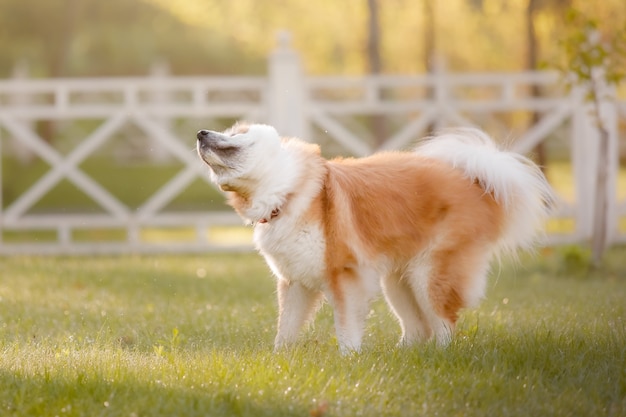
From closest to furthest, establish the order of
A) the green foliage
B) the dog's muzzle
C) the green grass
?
the green grass < the dog's muzzle < the green foliage

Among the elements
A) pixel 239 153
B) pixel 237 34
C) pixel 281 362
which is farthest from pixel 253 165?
pixel 237 34

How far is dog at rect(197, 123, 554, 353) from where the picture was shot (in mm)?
5043

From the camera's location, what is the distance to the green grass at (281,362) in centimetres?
411

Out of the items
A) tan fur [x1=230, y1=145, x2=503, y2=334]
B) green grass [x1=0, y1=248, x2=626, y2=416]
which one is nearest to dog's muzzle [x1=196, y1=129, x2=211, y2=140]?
tan fur [x1=230, y1=145, x2=503, y2=334]

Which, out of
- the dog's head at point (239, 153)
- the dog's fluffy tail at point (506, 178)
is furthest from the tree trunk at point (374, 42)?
the dog's head at point (239, 153)

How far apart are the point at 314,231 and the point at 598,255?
5.24 meters

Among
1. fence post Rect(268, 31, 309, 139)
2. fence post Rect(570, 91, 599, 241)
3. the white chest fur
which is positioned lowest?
fence post Rect(570, 91, 599, 241)

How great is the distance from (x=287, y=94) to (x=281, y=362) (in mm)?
7020

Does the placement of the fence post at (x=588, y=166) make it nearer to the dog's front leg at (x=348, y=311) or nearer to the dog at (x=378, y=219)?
the dog at (x=378, y=219)

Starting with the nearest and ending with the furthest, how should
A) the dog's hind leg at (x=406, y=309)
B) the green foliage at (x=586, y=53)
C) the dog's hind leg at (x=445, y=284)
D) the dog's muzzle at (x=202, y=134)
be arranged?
the dog's muzzle at (x=202, y=134)
the dog's hind leg at (x=445, y=284)
the dog's hind leg at (x=406, y=309)
the green foliage at (x=586, y=53)

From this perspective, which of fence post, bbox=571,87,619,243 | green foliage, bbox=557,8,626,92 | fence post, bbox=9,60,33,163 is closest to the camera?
green foliage, bbox=557,8,626,92

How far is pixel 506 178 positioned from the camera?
5512 mm

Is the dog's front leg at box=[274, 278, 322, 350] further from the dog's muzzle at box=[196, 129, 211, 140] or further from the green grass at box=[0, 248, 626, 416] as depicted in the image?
the dog's muzzle at box=[196, 129, 211, 140]

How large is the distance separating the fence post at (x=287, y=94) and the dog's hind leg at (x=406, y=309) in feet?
18.8
